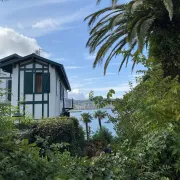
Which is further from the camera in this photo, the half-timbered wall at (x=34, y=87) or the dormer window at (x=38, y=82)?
the dormer window at (x=38, y=82)

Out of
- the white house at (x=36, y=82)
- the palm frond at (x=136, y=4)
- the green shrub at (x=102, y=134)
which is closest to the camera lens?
the palm frond at (x=136, y=4)

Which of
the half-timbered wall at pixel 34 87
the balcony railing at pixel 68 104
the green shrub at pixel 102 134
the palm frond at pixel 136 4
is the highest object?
the palm frond at pixel 136 4

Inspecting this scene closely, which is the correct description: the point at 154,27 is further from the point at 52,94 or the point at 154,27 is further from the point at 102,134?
the point at 52,94

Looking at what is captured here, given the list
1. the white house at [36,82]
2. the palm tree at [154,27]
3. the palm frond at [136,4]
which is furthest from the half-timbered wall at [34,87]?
the palm frond at [136,4]

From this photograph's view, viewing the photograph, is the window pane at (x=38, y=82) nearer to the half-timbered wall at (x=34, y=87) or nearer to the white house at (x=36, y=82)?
the white house at (x=36, y=82)

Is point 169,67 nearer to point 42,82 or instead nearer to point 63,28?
point 63,28

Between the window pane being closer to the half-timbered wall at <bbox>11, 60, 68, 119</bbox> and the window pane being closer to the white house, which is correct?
the white house

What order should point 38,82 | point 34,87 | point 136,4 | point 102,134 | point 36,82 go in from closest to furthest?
1. point 136,4
2. point 102,134
3. point 34,87
4. point 36,82
5. point 38,82

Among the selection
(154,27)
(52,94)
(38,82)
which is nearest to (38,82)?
(38,82)

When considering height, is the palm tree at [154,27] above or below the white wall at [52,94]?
above

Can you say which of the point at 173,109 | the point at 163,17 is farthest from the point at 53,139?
the point at 173,109

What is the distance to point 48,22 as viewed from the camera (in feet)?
33.5

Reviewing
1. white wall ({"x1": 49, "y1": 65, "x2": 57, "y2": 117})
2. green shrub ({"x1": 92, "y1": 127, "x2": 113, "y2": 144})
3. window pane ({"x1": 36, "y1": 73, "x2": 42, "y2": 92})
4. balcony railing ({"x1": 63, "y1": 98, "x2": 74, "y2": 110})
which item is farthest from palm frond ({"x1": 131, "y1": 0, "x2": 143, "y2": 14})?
balcony railing ({"x1": 63, "y1": 98, "x2": 74, "y2": 110})

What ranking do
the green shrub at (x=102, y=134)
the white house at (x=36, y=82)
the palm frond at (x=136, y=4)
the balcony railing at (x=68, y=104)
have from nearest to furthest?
the palm frond at (x=136, y=4) < the green shrub at (x=102, y=134) < the white house at (x=36, y=82) < the balcony railing at (x=68, y=104)
